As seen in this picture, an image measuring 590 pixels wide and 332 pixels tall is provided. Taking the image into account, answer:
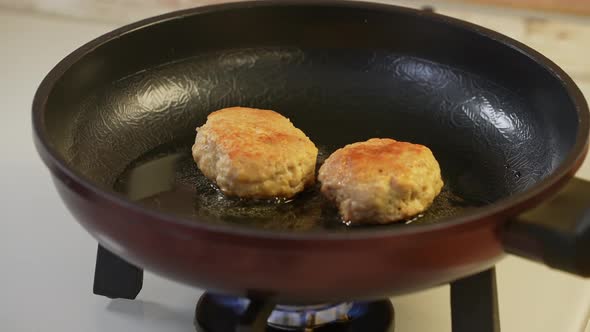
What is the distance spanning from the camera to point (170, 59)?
1.25 metres

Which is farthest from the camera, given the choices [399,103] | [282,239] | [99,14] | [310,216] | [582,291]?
[99,14]

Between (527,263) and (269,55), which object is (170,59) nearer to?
(269,55)

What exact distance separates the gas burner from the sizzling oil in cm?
10

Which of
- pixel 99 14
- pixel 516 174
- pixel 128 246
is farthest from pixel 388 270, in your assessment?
pixel 99 14

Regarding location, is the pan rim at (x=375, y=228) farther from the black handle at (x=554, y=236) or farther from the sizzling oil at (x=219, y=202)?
the sizzling oil at (x=219, y=202)

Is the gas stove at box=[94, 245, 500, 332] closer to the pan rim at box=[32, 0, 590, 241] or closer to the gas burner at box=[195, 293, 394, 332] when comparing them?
the gas burner at box=[195, 293, 394, 332]

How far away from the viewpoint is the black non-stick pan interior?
3.39ft

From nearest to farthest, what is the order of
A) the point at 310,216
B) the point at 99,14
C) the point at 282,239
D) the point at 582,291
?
the point at 282,239 → the point at 310,216 → the point at 582,291 → the point at 99,14

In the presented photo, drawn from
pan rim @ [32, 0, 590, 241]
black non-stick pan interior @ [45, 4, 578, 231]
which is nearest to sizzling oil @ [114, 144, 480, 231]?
black non-stick pan interior @ [45, 4, 578, 231]

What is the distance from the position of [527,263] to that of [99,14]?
4.02 feet

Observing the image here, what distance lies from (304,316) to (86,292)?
0.31 m

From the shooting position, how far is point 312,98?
1.26 metres

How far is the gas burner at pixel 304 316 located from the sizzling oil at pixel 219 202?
97mm

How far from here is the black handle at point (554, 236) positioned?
74 centimetres
